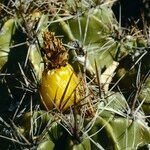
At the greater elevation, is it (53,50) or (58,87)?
(53,50)

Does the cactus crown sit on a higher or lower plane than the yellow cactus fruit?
higher

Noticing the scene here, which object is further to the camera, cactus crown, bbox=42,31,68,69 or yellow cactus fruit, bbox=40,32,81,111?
yellow cactus fruit, bbox=40,32,81,111

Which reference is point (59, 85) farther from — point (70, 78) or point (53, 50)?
point (53, 50)

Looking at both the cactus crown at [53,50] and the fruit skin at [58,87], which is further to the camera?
the fruit skin at [58,87]

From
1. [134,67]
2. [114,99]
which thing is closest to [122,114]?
[114,99]

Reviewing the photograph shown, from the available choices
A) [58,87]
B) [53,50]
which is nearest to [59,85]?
[58,87]

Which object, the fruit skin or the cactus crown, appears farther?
the fruit skin

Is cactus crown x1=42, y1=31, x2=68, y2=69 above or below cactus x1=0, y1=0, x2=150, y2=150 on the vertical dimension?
above

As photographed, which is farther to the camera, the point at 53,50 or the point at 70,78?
the point at 70,78
